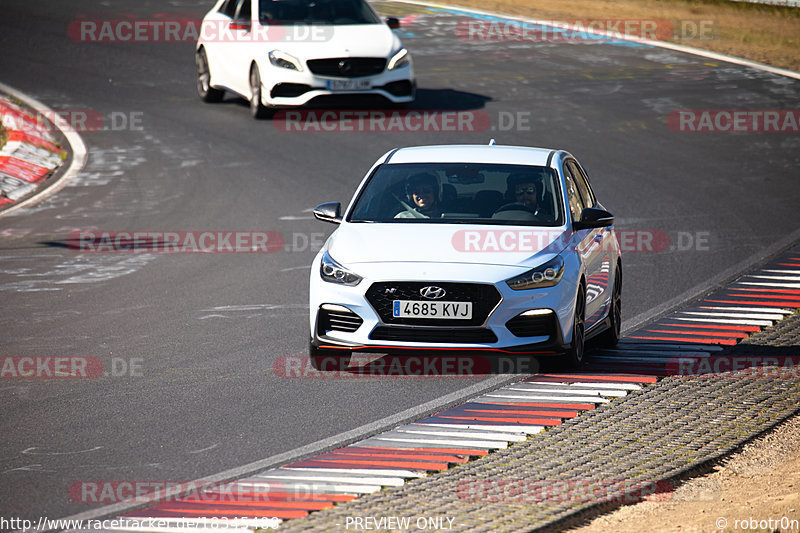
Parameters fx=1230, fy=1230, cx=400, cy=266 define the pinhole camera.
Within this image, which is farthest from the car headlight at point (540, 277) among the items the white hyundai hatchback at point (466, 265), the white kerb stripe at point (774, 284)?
the white kerb stripe at point (774, 284)

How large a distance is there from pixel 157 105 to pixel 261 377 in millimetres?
13970

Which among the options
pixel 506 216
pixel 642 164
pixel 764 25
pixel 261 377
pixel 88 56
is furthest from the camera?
pixel 764 25

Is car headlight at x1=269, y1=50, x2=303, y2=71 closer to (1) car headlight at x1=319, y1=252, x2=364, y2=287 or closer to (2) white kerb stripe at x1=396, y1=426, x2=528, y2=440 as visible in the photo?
(1) car headlight at x1=319, y1=252, x2=364, y2=287

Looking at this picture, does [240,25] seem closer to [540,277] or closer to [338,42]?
[338,42]

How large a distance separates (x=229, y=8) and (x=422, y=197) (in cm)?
1251

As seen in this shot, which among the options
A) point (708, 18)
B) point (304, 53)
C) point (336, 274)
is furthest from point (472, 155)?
point (708, 18)

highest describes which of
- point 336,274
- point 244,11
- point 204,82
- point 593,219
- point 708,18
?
point 244,11

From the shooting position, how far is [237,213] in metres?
16.1

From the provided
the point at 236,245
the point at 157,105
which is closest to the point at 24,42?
the point at 157,105

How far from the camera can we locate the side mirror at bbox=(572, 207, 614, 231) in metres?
10.0

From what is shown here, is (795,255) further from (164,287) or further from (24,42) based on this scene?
(24,42)

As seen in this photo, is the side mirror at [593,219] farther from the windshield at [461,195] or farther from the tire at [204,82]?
the tire at [204,82]

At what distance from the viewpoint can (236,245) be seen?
47.9 feet

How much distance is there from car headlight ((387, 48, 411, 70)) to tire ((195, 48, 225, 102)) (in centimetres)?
370
